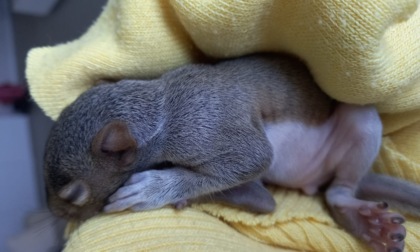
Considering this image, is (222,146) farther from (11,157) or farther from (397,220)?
(11,157)

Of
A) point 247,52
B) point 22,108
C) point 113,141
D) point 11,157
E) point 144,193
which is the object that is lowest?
point 11,157

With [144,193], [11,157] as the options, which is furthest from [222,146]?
[11,157]

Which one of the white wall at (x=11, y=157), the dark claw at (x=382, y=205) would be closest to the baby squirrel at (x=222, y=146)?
the dark claw at (x=382, y=205)

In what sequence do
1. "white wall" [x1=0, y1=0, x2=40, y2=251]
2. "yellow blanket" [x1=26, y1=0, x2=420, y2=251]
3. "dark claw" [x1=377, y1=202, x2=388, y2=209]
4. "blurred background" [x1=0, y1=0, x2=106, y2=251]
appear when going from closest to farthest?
"yellow blanket" [x1=26, y1=0, x2=420, y2=251], "dark claw" [x1=377, y1=202, x2=388, y2=209], "blurred background" [x1=0, y1=0, x2=106, y2=251], "white wall" [x1=0, y1=0, x2=40, y2=251]

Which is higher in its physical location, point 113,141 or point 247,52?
point 247,52

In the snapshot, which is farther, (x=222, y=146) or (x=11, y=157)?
(x=11, y=157)

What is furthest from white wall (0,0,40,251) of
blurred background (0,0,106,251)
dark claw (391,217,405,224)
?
dark claw (391,217,405,224)

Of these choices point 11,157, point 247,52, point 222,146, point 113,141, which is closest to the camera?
point 113,141

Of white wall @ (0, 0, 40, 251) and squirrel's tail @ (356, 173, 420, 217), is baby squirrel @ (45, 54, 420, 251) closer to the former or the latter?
squirrel's tail @ (356, 173, 420, 217)
